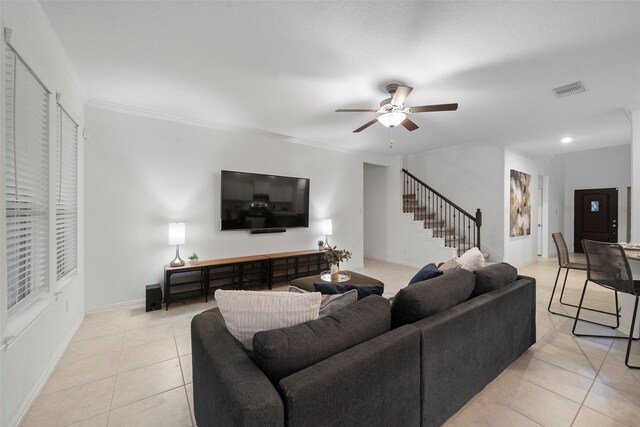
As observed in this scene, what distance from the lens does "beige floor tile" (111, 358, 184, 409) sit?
187cm

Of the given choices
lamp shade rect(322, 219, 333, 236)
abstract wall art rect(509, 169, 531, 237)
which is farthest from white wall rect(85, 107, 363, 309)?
abstract wall art rect(509, 169, 531, 237)

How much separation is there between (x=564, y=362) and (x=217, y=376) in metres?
2.80

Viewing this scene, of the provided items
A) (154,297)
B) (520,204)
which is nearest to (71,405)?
(154,297)

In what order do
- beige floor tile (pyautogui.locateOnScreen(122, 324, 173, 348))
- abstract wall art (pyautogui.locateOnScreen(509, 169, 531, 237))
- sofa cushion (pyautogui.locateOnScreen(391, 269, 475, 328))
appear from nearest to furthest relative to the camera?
1. sofa cushion (pyautogui.locateOnScreen(391, 269, 475, 328))
2. beige floor tile (pyautogui.locateOnScreen(122, 324, 173, 348))
3. abstract wall art (pyautogui.locateOnScreen(509, 169, 531, 237))

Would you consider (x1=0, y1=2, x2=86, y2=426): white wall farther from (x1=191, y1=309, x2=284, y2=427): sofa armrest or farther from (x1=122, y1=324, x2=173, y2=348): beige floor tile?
(x1=191, y1=309, x2=284, y2=427): sofa armrest

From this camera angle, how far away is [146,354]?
7.87ft

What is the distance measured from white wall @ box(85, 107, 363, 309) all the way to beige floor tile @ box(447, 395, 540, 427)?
11.6 ft

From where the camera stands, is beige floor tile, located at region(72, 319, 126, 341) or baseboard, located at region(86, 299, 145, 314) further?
baseboard, located at region(86, 299, 145, 314)

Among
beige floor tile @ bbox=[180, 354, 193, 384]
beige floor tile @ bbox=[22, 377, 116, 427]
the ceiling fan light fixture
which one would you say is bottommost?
beige floor tile @ bbox=[22, 377, 116, 427]

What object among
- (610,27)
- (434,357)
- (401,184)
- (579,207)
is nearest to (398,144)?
(401,184)

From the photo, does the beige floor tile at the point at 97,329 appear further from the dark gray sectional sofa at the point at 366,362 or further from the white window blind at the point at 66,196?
the dark gray sectional sofa at the point at 366,362

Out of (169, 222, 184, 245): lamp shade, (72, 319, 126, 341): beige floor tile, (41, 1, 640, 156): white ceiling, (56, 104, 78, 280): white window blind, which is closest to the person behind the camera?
(41, 1, 640, 156): white ceiling

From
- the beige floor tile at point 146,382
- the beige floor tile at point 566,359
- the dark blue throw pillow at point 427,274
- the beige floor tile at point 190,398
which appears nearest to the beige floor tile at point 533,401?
the beige floor tile at point 566,359

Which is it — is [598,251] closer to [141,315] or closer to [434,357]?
[434,357]
